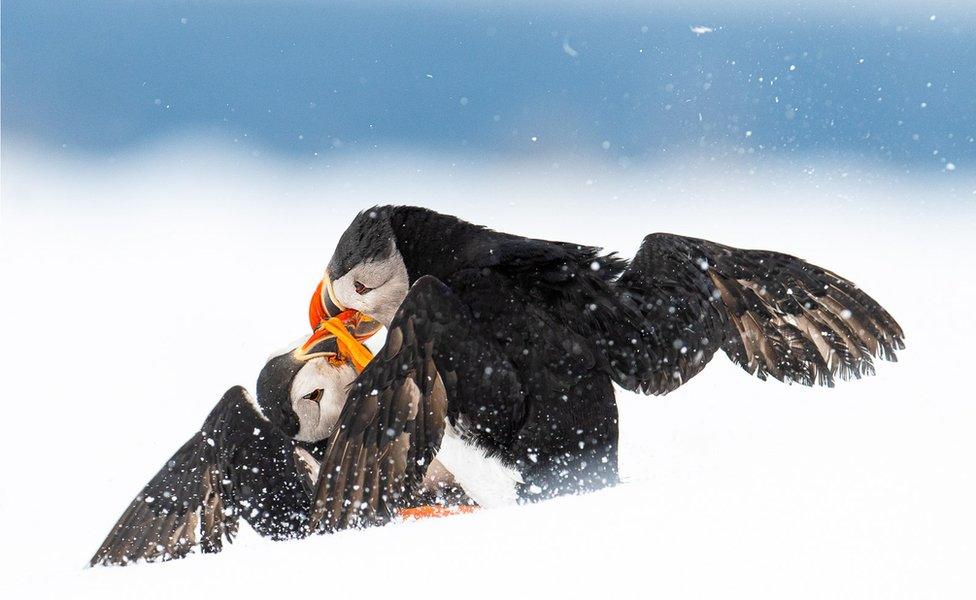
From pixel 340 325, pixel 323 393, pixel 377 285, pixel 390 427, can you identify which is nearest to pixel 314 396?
pixel 323 393

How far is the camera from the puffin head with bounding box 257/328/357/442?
8.43 ft

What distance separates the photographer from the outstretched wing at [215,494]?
2416mm

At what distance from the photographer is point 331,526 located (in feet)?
6.65

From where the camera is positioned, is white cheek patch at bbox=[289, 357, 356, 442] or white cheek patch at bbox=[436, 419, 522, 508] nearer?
white cheek patch at bbox=[436, 419, 522, 508]

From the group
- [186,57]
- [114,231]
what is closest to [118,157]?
[114,231]

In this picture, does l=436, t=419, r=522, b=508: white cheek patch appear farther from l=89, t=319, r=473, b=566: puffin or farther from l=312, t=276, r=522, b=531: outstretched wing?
l=312, t=276, r=522, b=531: outstretched wing

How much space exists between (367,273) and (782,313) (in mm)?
1204

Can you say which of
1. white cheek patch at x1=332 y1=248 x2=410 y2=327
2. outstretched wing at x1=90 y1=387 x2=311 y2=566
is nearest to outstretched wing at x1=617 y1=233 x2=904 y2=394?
white cheek patch at x1=332 y1=248 x2=410 y2=327

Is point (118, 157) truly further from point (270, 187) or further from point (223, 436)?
point (223, 436)

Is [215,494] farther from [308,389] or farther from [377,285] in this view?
[377,285]

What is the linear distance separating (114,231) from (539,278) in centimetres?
472

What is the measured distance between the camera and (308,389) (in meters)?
2.56

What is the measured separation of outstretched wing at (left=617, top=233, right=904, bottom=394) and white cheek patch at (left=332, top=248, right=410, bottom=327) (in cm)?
66

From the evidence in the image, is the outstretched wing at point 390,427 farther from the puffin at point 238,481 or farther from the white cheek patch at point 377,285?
the white cheek patch at point 377,285
